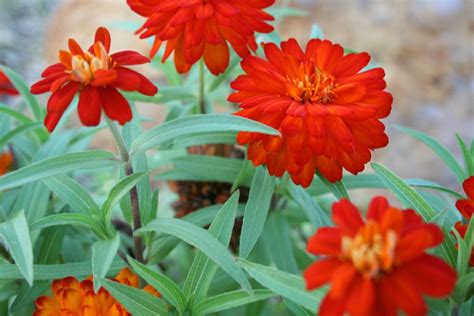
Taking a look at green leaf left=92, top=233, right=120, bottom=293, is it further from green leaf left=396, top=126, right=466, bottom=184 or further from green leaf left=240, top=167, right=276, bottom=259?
green leaf left=396, top=126, right=466, bottom=184

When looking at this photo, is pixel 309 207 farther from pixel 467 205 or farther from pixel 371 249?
pixel 371 249

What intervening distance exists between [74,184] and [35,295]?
14 cm

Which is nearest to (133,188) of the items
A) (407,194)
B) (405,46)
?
(407,194)

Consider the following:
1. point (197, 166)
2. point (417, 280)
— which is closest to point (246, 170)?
point (197, 166)

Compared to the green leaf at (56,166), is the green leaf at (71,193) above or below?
below

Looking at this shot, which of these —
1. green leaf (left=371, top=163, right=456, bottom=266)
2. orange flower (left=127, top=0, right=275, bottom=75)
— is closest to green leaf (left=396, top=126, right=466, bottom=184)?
green leaf (left=371, top=163, right=456, bottom=266)

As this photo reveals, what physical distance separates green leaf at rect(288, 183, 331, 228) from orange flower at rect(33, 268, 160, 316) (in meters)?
0.21

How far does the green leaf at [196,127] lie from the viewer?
579mm

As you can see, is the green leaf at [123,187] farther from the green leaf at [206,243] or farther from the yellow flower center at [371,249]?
Result: the yellow flower center at [371,249]

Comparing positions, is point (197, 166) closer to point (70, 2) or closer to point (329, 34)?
point (329, 34)

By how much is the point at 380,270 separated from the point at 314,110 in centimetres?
20

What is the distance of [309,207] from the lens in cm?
78

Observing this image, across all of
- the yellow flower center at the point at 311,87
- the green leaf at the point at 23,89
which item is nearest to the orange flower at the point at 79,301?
the yellow flower center at the point at 311,87

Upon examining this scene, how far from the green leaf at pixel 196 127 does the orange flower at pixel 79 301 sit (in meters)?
0.15
